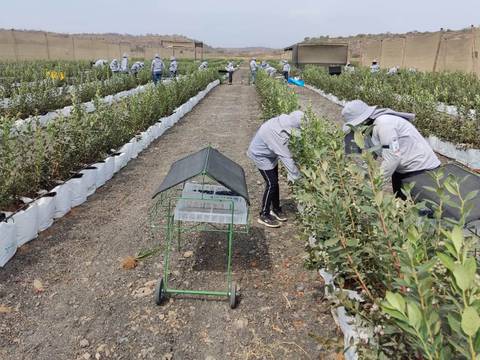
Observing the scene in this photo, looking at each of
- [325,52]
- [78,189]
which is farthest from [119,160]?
[325,52]

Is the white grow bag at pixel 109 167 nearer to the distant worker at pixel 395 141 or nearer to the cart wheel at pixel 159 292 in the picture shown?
the cart wheel at pixel 159 292

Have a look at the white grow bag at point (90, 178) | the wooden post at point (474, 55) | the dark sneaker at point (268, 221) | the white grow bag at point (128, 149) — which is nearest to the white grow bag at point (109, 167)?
the white grow bag at point (90, 178)

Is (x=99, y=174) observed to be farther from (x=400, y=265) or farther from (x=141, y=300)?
(x=400, y=265)

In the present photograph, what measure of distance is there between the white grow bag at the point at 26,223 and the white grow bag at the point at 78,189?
2.98ft

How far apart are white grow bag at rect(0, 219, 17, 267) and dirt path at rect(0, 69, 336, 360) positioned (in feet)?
0.24

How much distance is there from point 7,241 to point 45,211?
0.82 m

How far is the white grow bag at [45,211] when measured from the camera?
4766 millimetres

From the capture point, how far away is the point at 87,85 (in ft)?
48.8

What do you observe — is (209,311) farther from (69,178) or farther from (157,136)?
(157,136)

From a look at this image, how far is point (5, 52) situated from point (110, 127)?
89.7ft

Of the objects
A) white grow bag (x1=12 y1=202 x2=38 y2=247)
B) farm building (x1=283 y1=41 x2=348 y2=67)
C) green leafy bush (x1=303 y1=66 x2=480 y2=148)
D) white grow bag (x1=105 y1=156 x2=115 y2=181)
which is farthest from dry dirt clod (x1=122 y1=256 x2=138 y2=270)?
farm building (x1=283 y1=41 x2=348 y2=67)

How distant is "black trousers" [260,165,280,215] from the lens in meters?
4.92

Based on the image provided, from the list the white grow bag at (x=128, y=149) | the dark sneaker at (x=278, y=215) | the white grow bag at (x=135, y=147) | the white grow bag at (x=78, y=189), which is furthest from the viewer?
the white grow bag at (x=135, y=147)

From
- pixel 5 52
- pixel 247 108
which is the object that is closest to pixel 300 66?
pixel 247 108
